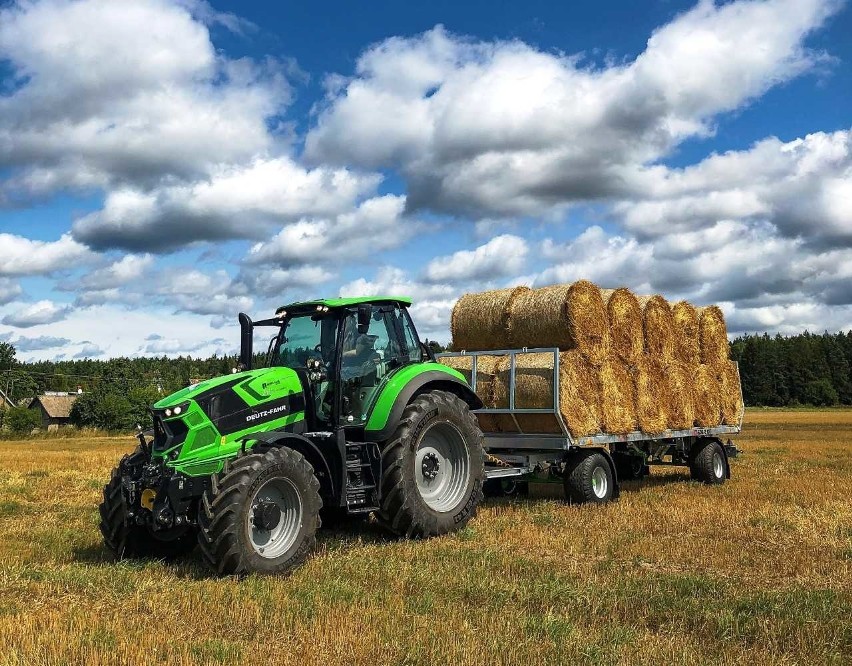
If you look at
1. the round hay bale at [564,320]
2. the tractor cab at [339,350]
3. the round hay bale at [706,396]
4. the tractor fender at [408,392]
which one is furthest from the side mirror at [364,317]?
the round hay bale at [706,396]

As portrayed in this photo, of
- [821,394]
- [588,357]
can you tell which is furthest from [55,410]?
[821,394]

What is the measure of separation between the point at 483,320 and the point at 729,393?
205 inches

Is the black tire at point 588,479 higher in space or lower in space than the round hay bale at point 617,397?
lower

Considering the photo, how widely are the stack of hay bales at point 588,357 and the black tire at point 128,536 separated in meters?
5.03

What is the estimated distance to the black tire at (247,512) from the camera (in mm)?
6504

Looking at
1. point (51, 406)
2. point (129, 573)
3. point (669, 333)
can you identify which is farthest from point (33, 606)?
point (51, 406)

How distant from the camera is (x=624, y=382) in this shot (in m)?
11.7

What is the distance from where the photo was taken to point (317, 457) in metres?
7.74

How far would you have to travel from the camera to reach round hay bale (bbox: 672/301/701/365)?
1301 centimetres

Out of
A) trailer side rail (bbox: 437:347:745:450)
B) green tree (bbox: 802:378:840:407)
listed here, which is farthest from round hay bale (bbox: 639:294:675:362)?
green tree (bbox: 802:378:840:407)

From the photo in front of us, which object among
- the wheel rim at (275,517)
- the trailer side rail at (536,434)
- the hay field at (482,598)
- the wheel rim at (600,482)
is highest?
the trailer side rail at (536,434)

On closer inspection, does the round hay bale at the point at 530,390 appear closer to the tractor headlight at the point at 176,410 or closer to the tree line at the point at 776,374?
the tractor headlight at the point at 176,410

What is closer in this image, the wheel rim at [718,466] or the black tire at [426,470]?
the black tire at [426,470]

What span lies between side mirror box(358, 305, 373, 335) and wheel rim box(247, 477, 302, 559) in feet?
5.94
